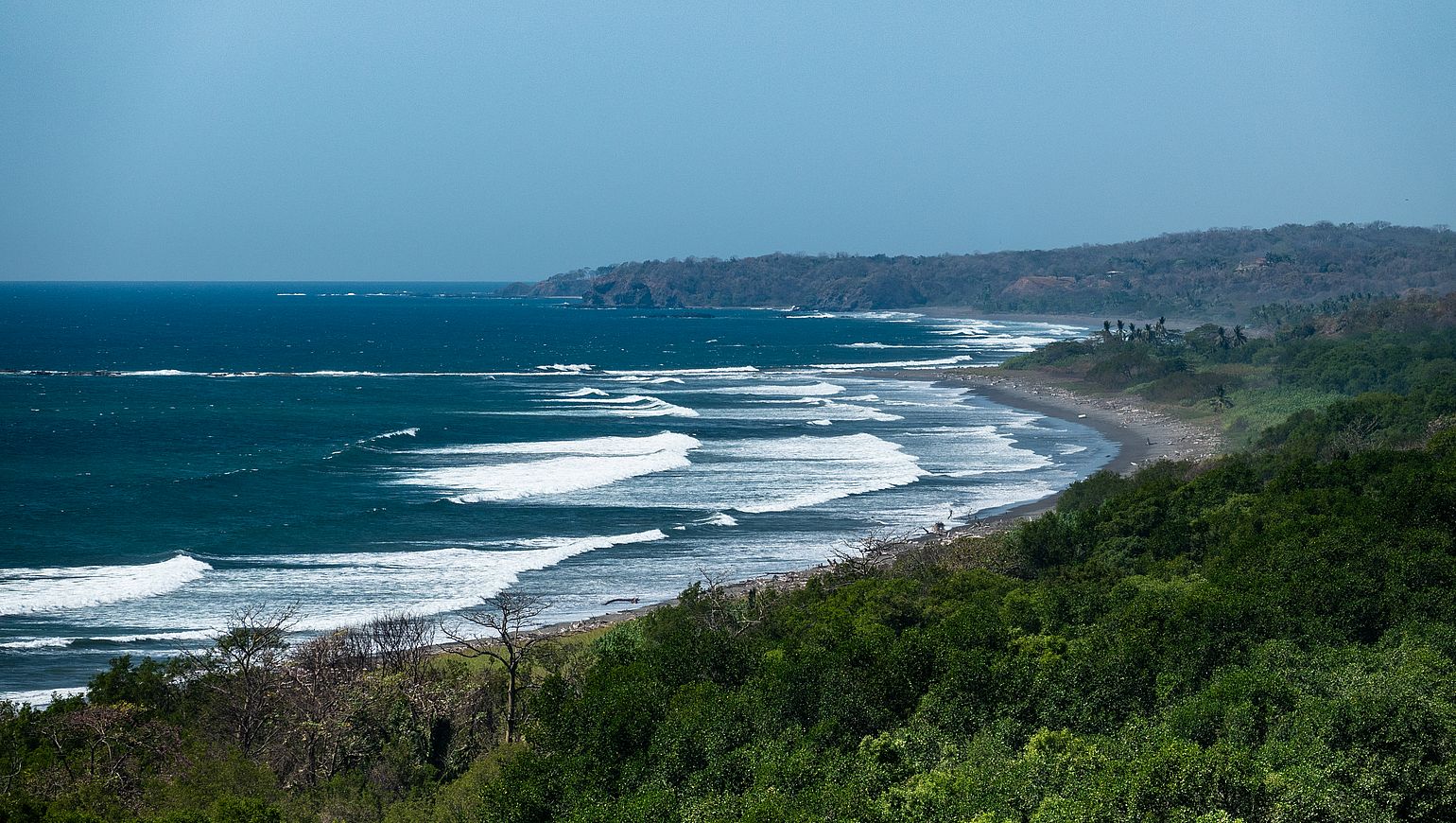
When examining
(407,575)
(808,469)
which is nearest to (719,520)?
(808,469)

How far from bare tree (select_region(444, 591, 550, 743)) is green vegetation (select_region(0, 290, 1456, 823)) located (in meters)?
0.43

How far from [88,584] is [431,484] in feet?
62.5

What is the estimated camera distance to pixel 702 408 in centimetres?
9350

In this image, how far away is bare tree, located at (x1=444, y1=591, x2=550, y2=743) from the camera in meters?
26.5

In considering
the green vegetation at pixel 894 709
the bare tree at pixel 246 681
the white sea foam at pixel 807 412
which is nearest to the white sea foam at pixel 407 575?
the green vegetation at pixel 894 709

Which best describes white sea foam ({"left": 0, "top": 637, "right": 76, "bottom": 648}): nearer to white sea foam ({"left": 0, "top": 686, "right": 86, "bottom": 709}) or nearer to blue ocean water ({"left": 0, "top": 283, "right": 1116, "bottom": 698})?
blue ocean water ({"left": 0, "top": 283, "right": 1116, "bottom": 698})

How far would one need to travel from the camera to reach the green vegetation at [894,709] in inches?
696

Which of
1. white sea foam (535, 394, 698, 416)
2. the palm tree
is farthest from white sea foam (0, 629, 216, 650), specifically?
the palm tree

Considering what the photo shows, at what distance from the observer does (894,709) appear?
23578 mm

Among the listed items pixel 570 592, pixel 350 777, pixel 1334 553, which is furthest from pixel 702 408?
pixel 350 777

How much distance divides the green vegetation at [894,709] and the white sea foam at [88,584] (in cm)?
740

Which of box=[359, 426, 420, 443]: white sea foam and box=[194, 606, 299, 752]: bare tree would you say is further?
box=[359, 426, 420, 443]: white sea foam

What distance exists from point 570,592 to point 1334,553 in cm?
2340

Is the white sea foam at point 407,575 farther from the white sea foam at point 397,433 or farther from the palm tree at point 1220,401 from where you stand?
the palm tree at point 1220,401
